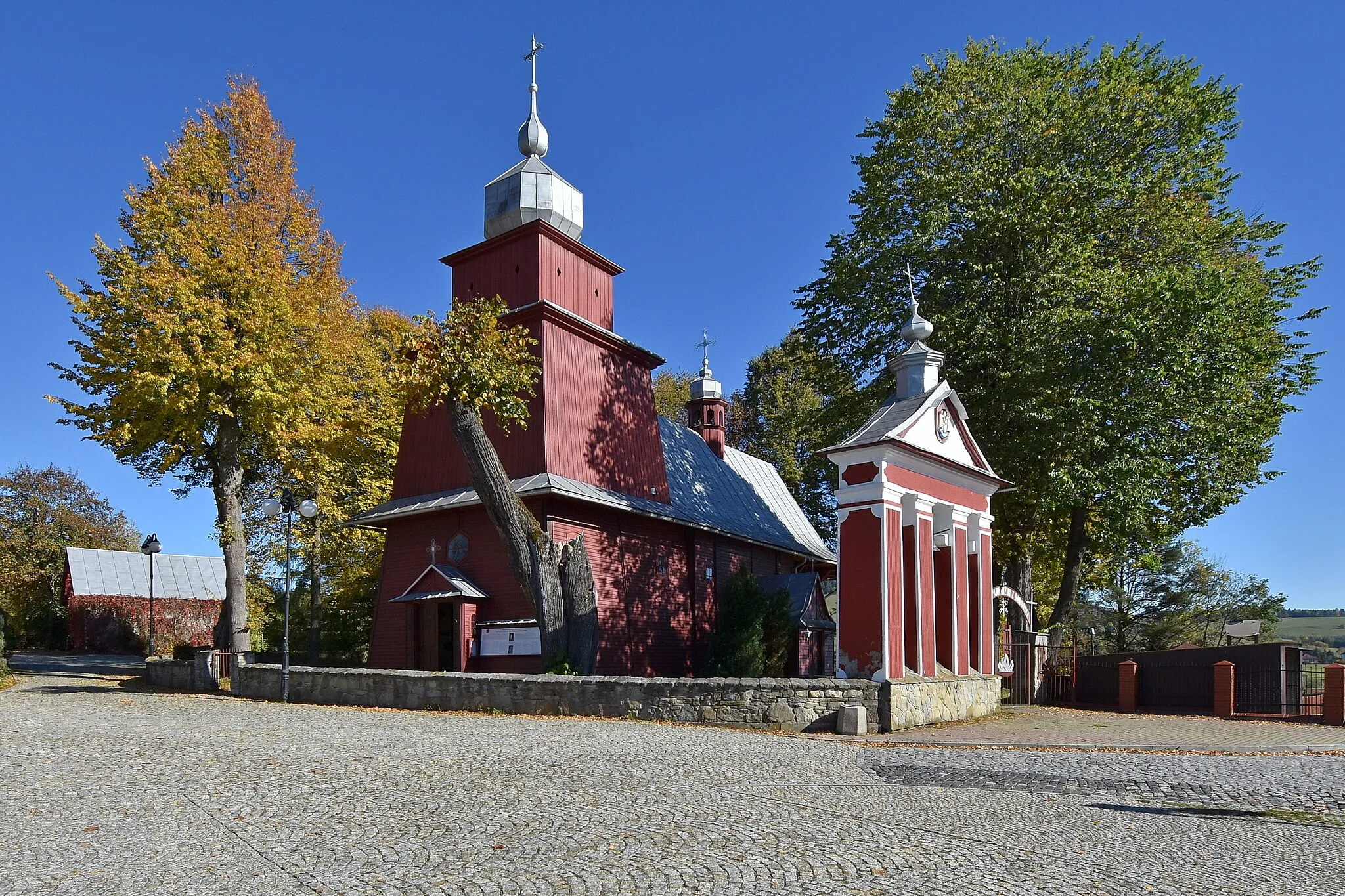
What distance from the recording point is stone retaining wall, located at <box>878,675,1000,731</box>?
15.8 metres

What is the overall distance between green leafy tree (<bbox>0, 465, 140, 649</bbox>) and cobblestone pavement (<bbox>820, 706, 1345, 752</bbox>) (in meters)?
38.7

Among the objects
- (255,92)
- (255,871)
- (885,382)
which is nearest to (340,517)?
(255,92)

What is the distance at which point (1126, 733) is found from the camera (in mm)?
15977

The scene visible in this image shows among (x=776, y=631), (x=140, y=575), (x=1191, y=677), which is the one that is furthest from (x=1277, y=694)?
(x=140, y=575)

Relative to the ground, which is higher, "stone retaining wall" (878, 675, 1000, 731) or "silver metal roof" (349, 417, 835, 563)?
"silver metal roof" (349, 417, 835, 563)

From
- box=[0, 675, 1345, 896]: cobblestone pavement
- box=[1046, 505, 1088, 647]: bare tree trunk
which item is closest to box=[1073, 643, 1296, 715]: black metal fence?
box=[1046, 505, 1088, 647]: bare tree trunk

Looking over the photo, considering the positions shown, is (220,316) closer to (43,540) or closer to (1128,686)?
(1128,686)

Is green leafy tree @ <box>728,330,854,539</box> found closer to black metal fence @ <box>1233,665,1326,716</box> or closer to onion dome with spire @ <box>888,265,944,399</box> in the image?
onion dome with spire @ <box>888,265,944,399</box>

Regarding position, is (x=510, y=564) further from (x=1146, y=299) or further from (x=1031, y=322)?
(x=1146, y=299)

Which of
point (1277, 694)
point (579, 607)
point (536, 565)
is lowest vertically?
point (1277, 694)

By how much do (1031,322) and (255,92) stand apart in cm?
1896

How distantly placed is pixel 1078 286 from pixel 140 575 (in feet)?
135

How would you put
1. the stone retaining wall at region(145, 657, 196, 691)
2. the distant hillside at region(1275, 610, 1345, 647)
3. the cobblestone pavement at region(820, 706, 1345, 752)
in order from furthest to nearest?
1. the distant hillside at region(1275, 610, 1345, 647)
2. the stone retaining wall at region(145, 657, 196, 691)
3. the cobblestone pavement at region(820, 706, 1345, 752)

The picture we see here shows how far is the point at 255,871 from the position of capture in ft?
18.5
